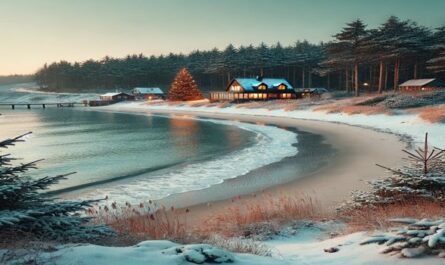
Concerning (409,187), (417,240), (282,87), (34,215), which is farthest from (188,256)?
(282,87)

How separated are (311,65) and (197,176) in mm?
90135

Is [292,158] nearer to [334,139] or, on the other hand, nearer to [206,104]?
[334,139]

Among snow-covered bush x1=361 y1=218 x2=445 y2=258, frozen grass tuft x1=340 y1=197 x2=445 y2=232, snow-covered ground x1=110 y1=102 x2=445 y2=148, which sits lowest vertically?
snow-covered ground x1=110 y1=102 x2=445 y2=148

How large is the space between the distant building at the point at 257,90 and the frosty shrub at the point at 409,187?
76422 mm

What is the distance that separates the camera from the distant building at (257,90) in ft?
288

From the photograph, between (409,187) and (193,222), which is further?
(193,222)

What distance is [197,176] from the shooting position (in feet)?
A: 66.2

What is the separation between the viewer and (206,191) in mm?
16875

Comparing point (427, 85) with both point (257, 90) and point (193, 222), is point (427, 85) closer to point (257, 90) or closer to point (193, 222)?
point (257, 90)

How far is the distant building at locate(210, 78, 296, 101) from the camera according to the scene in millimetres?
87812

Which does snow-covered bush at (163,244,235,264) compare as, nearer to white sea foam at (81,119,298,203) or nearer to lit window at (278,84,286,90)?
Result: white sea foam at (81,119,298,203)

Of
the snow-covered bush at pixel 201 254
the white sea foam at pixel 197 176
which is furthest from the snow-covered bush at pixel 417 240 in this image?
the white sea foam at pixel 197 176

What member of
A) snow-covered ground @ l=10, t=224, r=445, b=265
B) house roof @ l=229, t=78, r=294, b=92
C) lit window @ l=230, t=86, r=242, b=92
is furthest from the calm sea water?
lit window @ l=230, t=86, r=242, b=92

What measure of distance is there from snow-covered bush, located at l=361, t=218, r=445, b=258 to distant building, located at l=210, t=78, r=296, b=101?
8163 centimetres
